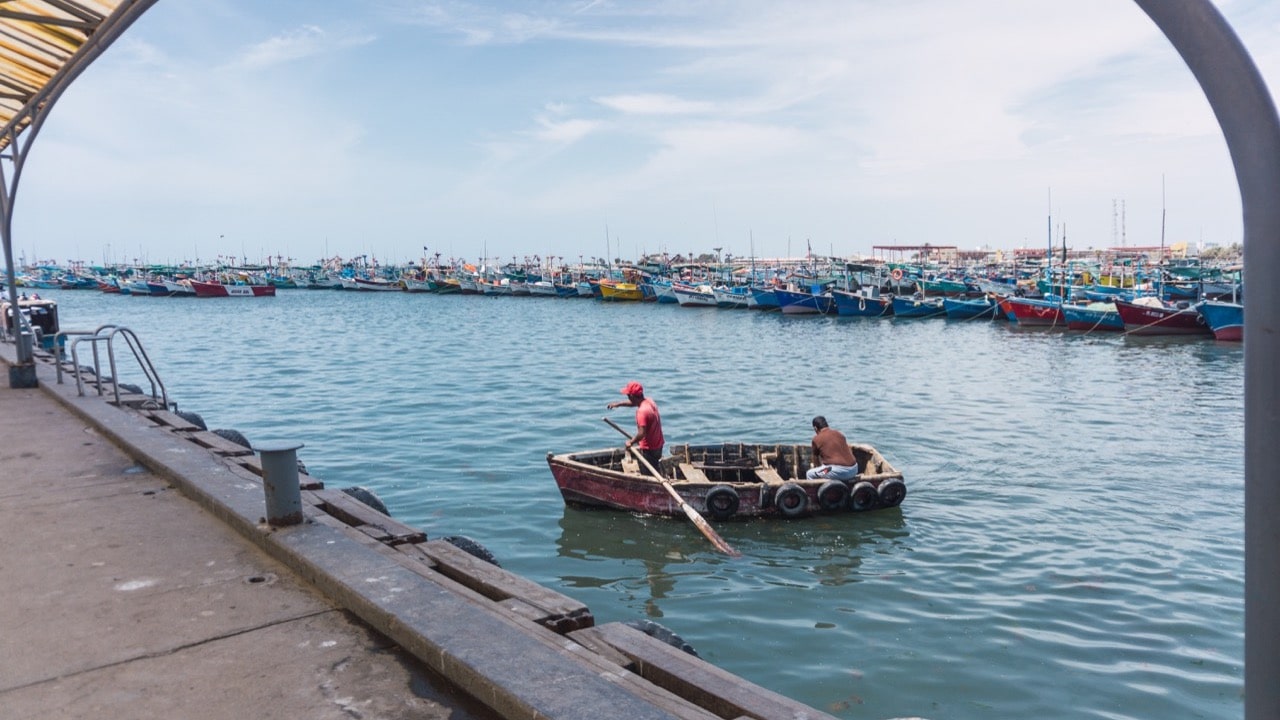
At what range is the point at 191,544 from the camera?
6098mm

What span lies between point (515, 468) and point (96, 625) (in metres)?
10.9

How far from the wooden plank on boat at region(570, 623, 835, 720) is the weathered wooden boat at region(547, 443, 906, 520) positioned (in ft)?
23.4

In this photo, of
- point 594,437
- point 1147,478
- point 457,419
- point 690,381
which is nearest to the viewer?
point 1147,478

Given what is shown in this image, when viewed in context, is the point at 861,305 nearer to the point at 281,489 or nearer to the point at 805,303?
the point at 805,303

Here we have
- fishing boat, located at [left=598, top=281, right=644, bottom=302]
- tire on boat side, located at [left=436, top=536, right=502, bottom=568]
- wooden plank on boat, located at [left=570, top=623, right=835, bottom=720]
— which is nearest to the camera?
wooden plank on boat, located at [left=570, top=623, right=835, bottom=720]

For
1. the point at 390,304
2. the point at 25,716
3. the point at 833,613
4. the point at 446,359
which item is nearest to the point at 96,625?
the point at 25,716

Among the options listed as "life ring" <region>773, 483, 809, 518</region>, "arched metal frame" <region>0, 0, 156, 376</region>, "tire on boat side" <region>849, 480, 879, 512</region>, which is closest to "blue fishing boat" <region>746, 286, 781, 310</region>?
"tire on boat side" <region>849, 480, 879, 512</region>

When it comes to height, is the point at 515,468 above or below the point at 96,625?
below

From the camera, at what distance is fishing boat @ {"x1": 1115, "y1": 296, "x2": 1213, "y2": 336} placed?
38.9 m

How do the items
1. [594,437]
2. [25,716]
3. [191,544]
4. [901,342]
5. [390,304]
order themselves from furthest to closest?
[390,304], [901,342], [594,437], [191,544], [25,716]

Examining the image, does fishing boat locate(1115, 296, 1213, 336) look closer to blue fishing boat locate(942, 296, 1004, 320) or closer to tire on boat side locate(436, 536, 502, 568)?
blue fishing boat locate(942, 296, 1004, 320)

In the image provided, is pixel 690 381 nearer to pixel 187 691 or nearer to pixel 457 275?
pixel 187 691

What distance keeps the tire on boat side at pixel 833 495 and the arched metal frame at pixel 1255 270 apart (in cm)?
992

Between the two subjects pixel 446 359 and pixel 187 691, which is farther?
pixel 446 359
